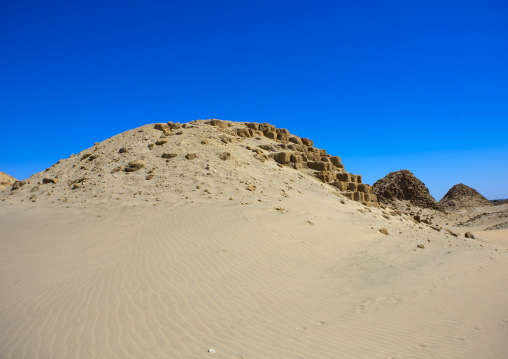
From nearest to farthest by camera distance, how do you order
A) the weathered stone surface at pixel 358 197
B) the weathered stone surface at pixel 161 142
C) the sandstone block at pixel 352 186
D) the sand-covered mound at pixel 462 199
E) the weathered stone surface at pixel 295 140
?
the weathered stone surface at pixel 161 142
the weathered stone surface at pixel 358 197
the sandstone block at pixel 352 186
the weathered stone surface at pixel 295 140
the sand-covered mound at pixel 462 199

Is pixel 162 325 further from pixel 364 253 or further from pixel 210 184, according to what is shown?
pixel 210 184

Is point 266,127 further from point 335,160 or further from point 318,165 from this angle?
point 335,160

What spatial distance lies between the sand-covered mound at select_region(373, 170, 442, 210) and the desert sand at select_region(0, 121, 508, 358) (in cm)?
1641

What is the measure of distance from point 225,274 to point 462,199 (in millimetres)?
39412

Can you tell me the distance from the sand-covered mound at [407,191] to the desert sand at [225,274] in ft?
53.8

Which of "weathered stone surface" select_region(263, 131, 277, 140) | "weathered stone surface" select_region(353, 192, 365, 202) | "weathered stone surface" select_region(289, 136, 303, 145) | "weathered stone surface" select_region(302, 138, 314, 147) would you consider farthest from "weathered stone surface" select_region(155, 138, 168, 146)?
"weathered stone surface" select_region(353, 192, 365, 202)

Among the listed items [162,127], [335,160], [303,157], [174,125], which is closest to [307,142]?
[335,160]

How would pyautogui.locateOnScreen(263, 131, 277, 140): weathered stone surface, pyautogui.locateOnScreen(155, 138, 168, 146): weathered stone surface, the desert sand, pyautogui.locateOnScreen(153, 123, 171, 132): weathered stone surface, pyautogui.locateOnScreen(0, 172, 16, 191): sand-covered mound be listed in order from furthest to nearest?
pyautogui.locateOnScreen(0, 172, 16, 191): sand-covered mound → pyautogui.locateOnScreen(263, 131, 277, 140): weathered stone surface → pyautogui.locateOnScreen(153, 123, 171, 132): weathered stone surface → pyautogui.locateOnScreen(155, 138, 168, 146): weathered stone surface → the desert sand

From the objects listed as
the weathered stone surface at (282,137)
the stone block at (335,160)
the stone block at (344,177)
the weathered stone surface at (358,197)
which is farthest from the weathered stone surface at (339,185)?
the weathered stone surface at (282,137)

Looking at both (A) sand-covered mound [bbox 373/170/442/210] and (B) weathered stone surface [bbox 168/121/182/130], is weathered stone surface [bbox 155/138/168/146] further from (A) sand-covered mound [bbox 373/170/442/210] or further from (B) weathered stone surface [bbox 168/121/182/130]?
(A) sand-covered mound [bbox 373/170/442/210]

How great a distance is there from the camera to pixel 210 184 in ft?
46.0

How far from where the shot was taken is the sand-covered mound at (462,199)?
36969mm

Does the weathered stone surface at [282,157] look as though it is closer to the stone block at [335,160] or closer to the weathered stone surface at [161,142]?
the stone block at [335,160]

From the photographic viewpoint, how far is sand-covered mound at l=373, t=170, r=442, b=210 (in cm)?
2939
